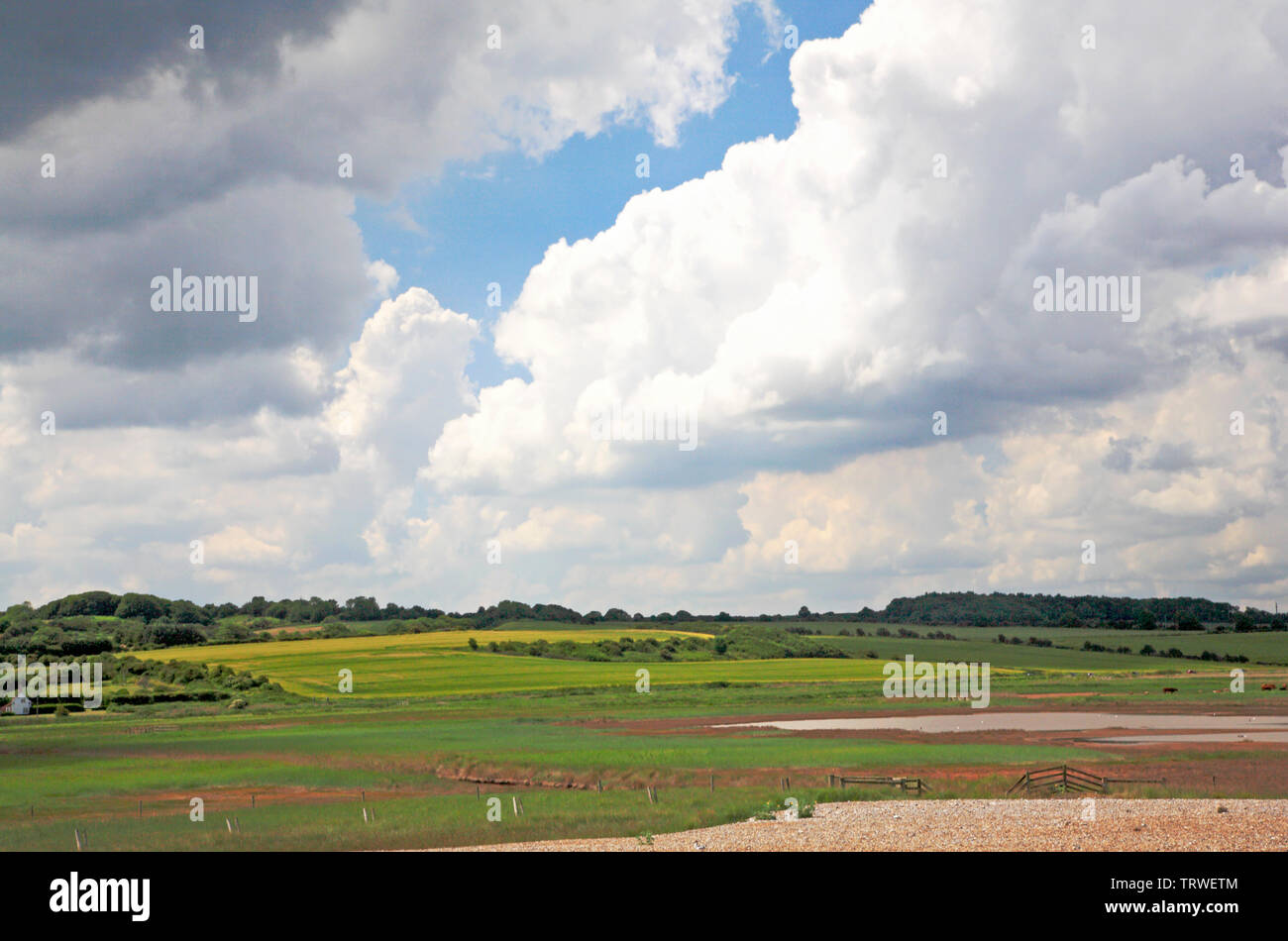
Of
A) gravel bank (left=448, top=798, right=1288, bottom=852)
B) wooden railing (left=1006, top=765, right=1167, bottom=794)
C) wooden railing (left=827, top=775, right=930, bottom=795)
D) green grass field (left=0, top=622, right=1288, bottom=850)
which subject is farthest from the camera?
wooden railing (left=827, top=775, right=930, bottom=795)

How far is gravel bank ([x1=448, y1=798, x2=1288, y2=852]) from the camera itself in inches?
1000

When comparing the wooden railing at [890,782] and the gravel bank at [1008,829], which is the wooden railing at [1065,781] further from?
the wooden railing at [890,782]

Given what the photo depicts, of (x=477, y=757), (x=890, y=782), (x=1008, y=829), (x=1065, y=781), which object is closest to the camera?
(x=1008, y=829)

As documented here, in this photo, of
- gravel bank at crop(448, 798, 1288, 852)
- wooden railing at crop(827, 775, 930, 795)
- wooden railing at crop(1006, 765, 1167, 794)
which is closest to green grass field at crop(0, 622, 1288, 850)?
wooden railing at crop(827, 775, 930, 795)

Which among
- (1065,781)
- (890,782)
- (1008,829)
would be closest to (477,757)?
(890,782)

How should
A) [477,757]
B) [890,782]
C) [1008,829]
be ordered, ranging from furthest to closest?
[477,757] < [890,782] < [1008,829]

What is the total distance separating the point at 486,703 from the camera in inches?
4146

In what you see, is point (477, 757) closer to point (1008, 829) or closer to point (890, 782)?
point (890, 782)

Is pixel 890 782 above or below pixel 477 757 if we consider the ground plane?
above

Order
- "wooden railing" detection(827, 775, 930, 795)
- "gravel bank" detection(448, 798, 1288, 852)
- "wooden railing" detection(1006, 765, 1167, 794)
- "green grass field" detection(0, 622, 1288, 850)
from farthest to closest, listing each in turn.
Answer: "wooden railing" detection(827, 775, 930, 795), "wooden railing" detection(1006, 765, 1167, 794), "green grass field" detection(0, 622, 1288, 850), "gravel bank" detection(448, 798, 1288, 852)

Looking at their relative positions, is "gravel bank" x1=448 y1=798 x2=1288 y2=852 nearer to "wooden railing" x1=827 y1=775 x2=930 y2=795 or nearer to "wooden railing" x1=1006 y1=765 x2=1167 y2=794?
"wooden railing" x1=1006 y1=765 x2=1167 y2=794

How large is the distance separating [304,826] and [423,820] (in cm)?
459

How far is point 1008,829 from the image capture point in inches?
1120
